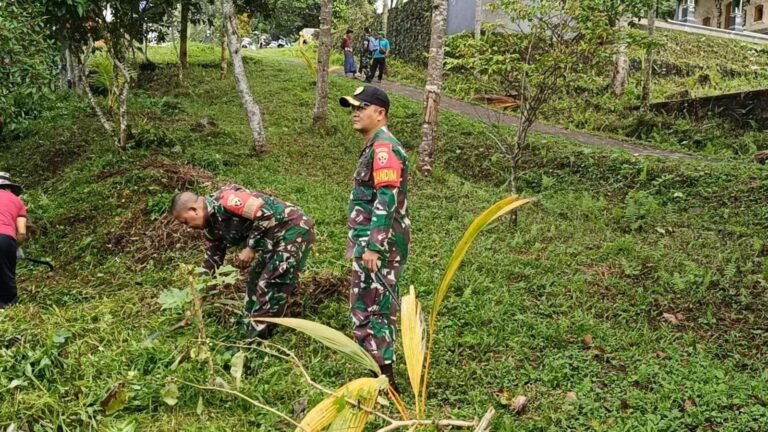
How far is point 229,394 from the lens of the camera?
142 inches

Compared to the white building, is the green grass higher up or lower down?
lower down

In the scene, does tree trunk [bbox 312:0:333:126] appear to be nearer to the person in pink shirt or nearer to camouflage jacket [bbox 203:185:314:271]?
the person in pink shirt

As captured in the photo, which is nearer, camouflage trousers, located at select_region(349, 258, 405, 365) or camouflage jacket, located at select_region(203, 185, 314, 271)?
camouflage trousers, located at select_region(349, 258, 405, 365)

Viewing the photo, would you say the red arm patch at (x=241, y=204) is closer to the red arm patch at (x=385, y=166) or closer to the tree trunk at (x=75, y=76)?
the red arm patch at (x=385, y=166)

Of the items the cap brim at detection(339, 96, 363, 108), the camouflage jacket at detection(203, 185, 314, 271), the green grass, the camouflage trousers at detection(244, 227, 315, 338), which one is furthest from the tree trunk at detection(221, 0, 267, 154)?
the cap brim at detection(339, 96, 363, 108)

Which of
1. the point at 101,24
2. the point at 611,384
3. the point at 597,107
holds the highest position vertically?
the point at 101,24

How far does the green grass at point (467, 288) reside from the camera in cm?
365

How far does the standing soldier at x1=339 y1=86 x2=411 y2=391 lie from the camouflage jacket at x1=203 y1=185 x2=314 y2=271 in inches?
26.3

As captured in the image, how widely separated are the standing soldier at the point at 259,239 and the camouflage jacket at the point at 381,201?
652 millimetres

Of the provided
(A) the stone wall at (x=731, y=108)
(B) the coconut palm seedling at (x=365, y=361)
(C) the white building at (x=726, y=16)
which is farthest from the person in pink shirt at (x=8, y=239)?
(C) the white building at (x=726, y=16)

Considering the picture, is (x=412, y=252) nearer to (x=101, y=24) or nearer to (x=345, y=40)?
(x=101, y=24)

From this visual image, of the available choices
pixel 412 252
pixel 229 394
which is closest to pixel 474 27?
pixel 412 252

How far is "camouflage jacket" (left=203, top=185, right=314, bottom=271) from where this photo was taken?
416 cm

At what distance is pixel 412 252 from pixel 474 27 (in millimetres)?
11513
